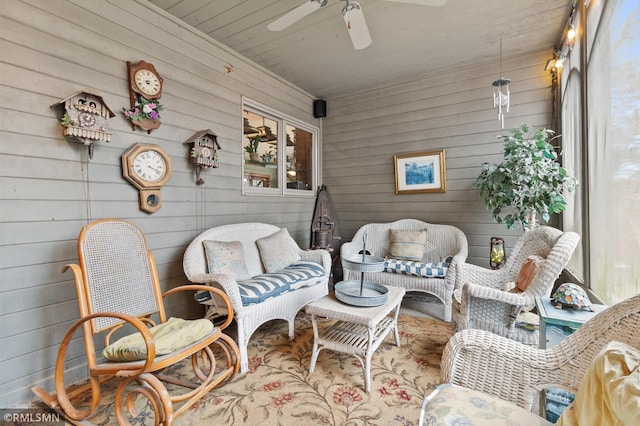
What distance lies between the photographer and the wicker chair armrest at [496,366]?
3.61 ft

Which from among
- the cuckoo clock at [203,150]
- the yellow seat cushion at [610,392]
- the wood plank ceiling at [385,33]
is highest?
the wood plank ceiling at [385,33]

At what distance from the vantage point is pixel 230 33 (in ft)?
9.55

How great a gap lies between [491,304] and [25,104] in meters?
3.27

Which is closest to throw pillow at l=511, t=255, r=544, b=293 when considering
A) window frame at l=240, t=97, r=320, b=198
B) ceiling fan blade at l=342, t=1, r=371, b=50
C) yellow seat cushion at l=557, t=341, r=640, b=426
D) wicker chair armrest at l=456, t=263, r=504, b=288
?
wicker chair armrest at l=456, t=263, r=504, b=288

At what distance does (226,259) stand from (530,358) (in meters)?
2.21

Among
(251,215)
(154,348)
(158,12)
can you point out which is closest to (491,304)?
(154,348)

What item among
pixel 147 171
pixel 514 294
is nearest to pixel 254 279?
pixel 147 171

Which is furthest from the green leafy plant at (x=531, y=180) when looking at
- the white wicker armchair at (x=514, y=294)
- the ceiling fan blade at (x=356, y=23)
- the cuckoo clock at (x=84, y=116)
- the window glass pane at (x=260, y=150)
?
the cuckoo clock at (x=84, y=116)

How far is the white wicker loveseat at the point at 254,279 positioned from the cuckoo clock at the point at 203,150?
0.62m

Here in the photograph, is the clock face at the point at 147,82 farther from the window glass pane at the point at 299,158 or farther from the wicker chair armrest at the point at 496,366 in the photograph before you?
the wicker chair armrest at the point at 496,366

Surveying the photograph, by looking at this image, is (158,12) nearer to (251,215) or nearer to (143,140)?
(143,140)

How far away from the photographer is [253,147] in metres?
3.57

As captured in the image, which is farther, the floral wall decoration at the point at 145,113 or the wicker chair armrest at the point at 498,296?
the floral wall decoration at the point at 145,113

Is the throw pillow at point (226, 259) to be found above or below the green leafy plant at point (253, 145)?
below
